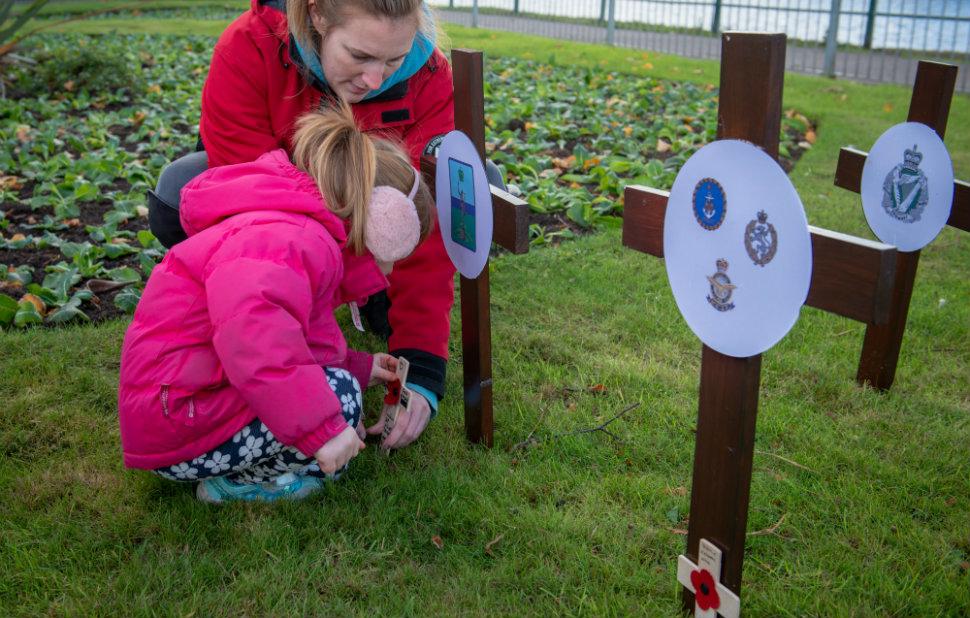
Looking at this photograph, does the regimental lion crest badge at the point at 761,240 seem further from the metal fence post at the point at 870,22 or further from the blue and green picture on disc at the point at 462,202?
the metal fence post at the point at 870,22

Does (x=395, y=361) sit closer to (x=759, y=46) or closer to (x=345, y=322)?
(x=345, y=322)

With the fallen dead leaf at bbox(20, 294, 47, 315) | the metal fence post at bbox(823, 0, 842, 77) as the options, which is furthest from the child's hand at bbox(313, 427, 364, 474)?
the metal fence post at bbox(823, 0, 842, 77)

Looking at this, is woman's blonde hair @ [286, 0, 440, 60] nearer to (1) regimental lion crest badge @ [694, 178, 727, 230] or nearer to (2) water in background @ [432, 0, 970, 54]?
(1) regimental lion crest badge @ [694, 178, 727, 230]

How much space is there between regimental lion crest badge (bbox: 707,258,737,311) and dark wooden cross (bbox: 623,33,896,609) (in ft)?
0.32

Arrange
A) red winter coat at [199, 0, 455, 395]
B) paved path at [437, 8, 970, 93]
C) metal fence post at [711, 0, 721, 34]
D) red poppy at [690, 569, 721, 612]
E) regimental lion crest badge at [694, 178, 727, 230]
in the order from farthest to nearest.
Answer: metal fence post at [711, 0, 721, 34], paved path at [437, 8, 970, 93], red winter coat at [199, 0, 455, 395], red poppy at [690, 569, 721, 612], regimental lion crest badge at [694, 178, 727, 230]

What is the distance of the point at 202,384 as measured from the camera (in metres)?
1.92

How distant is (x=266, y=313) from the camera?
173 centimetres

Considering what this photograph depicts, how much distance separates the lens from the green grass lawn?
6.00 feet

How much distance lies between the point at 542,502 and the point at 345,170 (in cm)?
96

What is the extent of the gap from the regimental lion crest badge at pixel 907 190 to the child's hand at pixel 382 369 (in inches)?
55.3

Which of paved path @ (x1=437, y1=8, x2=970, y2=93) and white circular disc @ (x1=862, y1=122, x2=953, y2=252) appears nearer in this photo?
white circular disc @ (x1=862, y1=122, x2=953, y2=252)

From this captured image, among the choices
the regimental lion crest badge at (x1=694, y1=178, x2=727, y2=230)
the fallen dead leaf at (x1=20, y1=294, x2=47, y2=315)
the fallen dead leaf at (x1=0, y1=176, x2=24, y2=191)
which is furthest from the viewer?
the fallen dead leaf at (x1=0, y1=176, x2=24, y2=191)

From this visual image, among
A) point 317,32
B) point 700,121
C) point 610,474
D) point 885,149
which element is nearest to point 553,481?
point 610,474

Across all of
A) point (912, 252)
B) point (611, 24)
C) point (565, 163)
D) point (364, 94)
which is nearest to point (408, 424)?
point (364, 94)
